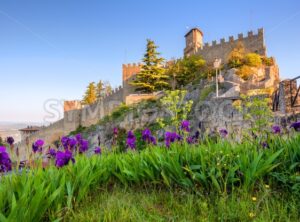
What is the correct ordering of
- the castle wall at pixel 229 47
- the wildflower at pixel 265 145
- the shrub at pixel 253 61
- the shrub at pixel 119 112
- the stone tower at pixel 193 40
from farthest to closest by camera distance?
the stone tower at pixel 193 40 → the castle wall at pixel 229 47 → the shrub at pixel 119 112 → the shrub at pixel 253 61 → the wildflower at pixel 265 145

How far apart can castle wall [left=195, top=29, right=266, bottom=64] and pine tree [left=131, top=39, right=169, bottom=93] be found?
6174mm

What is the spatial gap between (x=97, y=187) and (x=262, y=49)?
3150cm

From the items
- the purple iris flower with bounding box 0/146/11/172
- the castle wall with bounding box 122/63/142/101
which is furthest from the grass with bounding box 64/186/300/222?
the castle wall with bounding box 122/63/142/101

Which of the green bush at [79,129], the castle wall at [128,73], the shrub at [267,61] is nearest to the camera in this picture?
the shrub at [267,61]

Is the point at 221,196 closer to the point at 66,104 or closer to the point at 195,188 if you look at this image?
the point at 195,188

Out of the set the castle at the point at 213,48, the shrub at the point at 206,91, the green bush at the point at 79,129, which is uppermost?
the castle at the point at 213,48

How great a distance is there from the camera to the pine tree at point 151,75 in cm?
3262

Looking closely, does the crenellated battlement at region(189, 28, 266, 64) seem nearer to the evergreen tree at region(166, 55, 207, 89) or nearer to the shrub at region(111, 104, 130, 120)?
the evergreen tree at region(166, 55, 207, 89)

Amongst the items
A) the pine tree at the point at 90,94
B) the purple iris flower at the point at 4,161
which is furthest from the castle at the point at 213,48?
the purple iris flower at the point at 4,161

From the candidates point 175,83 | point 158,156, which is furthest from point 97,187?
point 175,83

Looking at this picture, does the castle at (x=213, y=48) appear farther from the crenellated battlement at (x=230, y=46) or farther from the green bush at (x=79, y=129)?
the green bush at (x=79, y=129)

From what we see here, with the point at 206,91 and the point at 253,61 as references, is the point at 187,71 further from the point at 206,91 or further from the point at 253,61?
the point at 206,91

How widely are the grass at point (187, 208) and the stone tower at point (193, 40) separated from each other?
124ft

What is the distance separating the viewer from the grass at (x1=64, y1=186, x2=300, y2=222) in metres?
1.92
